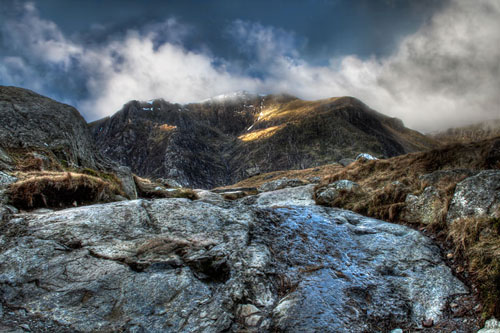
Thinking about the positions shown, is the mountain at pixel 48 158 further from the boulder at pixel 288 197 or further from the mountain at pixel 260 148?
the mountain at pixel 260 148

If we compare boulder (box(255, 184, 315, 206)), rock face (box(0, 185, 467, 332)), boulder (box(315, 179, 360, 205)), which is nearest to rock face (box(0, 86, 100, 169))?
rock face (box(0, 185, 467, 332))

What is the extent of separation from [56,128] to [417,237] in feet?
76.3

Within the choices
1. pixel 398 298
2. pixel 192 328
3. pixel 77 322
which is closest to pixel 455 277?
pixel 398 298

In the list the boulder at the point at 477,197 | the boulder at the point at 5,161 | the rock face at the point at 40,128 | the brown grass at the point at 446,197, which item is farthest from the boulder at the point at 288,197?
the boulder at the point at 5,161

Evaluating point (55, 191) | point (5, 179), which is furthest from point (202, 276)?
point (5, 179)

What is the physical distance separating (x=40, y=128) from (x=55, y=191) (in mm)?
11205

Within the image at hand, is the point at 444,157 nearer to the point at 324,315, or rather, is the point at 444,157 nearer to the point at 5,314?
Result: the point at 324,315

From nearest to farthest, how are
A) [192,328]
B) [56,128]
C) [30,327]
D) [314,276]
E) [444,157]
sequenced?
[30,327] → [192,328] → [314,276] → [444,157] → [56,128]

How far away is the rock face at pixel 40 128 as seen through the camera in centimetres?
1425

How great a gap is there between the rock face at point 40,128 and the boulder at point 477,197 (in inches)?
735

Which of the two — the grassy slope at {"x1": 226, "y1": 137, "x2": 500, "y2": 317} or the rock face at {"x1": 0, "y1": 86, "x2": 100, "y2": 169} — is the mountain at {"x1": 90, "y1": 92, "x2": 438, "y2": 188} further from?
the grassy slope at {"x1": 226, "y1": 137, "x2": 500, "y2": 317}

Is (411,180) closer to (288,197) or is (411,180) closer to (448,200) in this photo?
(448,200)

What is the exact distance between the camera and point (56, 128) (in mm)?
17750

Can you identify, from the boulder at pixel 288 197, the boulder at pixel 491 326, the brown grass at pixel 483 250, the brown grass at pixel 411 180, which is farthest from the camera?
the boulder at pixel 288 197
